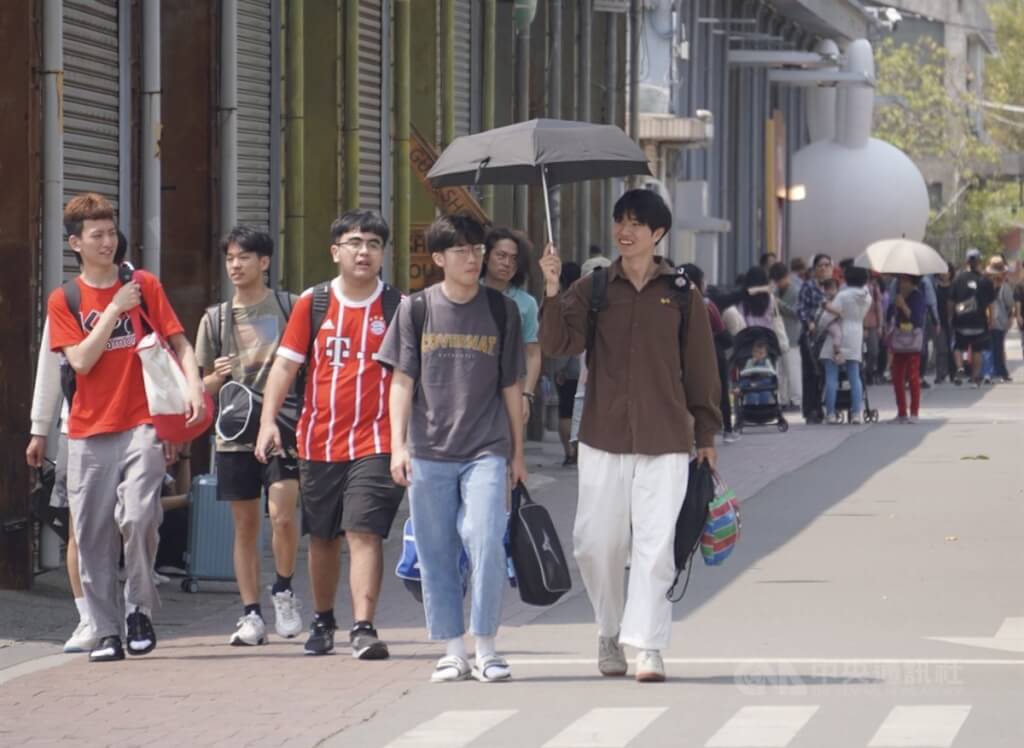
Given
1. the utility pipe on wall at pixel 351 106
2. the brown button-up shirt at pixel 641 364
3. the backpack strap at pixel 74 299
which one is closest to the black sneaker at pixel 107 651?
the backpack strap at pixel 74 299

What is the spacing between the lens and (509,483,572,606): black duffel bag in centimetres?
925

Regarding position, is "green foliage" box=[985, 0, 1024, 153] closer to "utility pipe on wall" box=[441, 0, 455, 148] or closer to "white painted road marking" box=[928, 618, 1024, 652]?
"utility pipe on wall" box=[441, 0, 455, 148]

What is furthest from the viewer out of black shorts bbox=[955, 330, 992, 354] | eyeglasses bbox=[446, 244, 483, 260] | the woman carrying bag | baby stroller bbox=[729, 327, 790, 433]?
black shorts bbox=[955, 330, 992, 354]

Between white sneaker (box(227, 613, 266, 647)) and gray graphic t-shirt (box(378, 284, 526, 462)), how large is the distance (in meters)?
1.46

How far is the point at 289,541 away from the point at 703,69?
2884 centimetres

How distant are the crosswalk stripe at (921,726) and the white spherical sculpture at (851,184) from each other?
125 feet

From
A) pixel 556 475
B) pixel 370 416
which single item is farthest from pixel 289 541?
pixel 556 475

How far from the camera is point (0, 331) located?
39.4 feet

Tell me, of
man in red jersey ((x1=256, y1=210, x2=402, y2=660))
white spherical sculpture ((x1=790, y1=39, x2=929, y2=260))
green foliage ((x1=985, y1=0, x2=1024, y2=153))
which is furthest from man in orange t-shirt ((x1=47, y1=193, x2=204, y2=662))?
green foliage ((x1=985, y1=0, x2=1024, y2=153))

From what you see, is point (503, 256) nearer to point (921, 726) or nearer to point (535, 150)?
point (535, 150)

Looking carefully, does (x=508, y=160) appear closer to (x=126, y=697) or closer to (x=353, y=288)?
(x=353, y=288)

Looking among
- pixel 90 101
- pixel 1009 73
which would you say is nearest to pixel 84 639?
pixel 90 101

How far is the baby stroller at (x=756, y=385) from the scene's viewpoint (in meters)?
24.5

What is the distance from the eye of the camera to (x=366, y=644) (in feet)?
32.3
